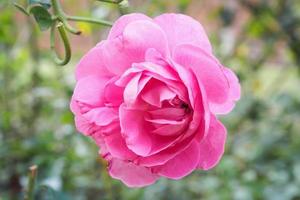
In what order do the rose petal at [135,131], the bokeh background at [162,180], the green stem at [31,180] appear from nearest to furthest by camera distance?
the rose petal at [135,131] → the green stem at [31,180] → the bokeh background at [162,180]

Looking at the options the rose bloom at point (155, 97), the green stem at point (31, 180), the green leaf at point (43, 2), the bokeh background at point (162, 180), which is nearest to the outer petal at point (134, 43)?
the rose bloom at point (155, 97)

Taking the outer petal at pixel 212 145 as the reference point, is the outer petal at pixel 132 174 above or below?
below

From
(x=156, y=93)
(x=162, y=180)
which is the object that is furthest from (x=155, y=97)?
(x=162, y=180)

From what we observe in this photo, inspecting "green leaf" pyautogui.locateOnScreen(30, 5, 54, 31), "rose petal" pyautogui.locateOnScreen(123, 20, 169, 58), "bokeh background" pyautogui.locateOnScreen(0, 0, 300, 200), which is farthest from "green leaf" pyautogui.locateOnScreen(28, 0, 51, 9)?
"bokeh background" pyautogui.locateOnScreen(0, 0, 300, 200)

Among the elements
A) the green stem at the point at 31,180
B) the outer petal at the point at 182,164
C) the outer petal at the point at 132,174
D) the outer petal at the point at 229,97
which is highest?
Answer: the outer petal at the point at 229,97

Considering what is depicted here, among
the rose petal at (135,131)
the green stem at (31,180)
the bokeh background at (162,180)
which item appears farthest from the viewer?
the bokeh background at (162,180)

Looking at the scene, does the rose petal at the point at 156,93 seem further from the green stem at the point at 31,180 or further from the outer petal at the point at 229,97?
the green stem at the point at 31,180

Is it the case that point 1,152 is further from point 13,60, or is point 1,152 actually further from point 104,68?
point 104,68

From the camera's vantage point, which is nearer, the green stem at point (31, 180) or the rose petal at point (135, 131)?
the rose petal at point (135, 131)
